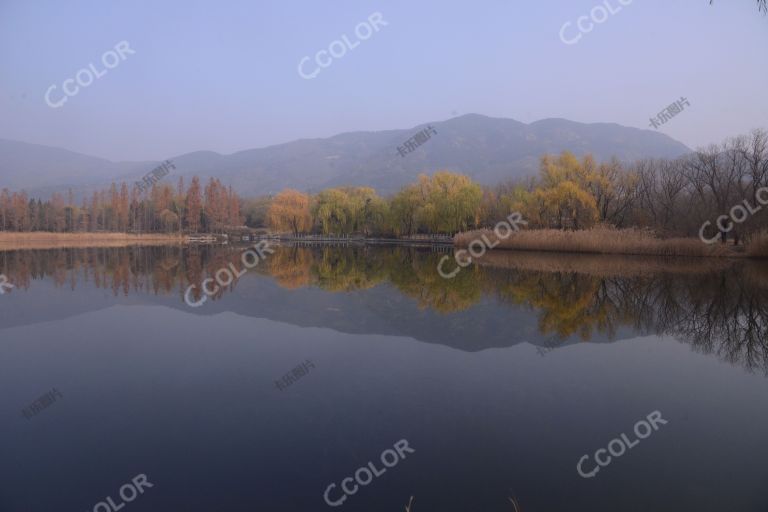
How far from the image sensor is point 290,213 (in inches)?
2625

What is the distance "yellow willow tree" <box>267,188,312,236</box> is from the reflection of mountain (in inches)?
1790

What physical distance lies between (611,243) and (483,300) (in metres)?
20.6

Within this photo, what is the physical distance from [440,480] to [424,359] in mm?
3731

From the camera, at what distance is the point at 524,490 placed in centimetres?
397

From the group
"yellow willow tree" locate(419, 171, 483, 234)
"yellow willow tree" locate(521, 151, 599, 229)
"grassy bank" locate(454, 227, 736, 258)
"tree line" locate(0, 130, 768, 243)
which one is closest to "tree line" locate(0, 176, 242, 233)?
"tree line" locate(0, 130, 768, 243)

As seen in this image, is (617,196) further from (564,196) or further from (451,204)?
(451,204)

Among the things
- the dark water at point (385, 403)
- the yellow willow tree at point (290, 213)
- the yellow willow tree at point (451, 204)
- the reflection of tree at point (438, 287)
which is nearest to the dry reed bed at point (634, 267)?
the reflection of tree at point (438, 287)

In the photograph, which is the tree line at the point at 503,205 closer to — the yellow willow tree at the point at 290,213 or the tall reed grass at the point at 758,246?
the yellow willow tree at the point at 290,213

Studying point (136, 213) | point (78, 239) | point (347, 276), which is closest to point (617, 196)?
point (347, 276)

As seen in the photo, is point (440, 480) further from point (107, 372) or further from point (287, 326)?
point (287, 326)

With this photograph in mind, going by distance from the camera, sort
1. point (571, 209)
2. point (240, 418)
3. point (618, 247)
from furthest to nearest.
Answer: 1. point (571, 209)
2. point (618, 247)
3. point (240, 418)

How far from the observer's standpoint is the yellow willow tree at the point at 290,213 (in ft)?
219

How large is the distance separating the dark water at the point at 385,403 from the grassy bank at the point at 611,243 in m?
16.6

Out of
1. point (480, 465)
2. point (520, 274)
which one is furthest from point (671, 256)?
point (480, 465)
